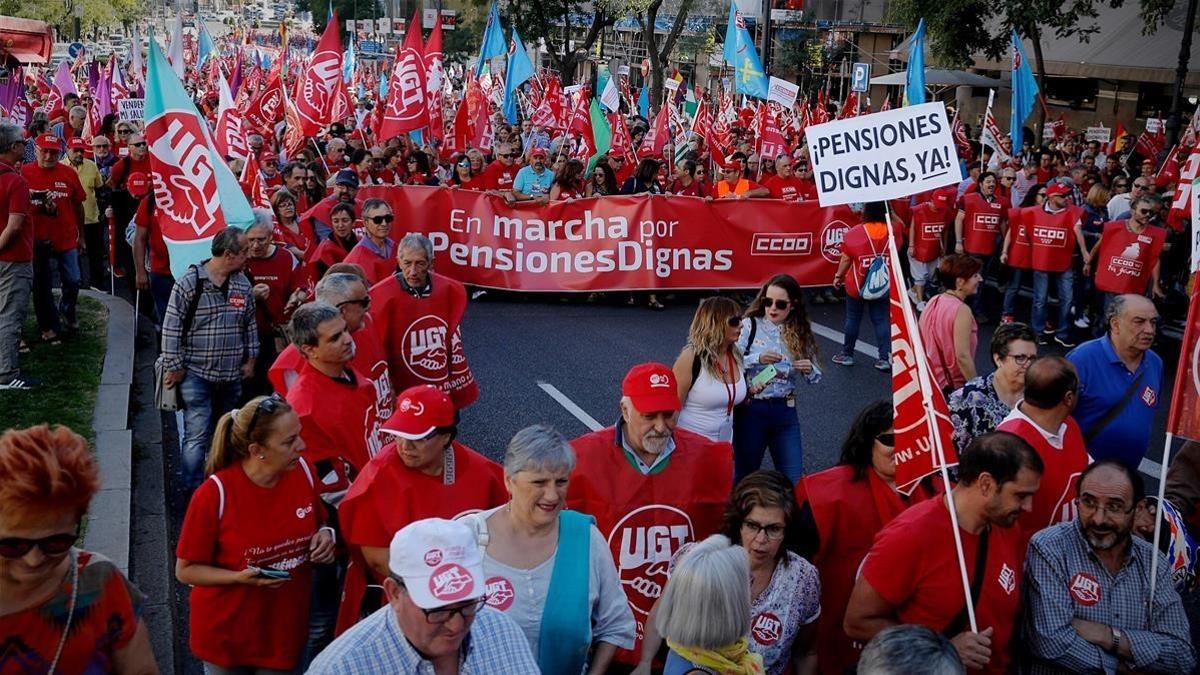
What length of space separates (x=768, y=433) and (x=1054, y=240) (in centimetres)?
770

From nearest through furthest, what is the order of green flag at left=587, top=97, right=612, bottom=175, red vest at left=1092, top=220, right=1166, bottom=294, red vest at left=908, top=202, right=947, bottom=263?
red vest at left=1092, top=220, right=1166, bottom=294 < red vest at left=908, top=202, right=947, bottom=263 < green flag at left=587, top=97, right=612, bottom=175

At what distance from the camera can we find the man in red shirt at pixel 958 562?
391 centimetres

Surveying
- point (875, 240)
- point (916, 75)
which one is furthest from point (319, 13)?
point (875, 240)

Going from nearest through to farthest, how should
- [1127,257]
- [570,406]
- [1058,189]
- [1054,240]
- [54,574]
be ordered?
[54,574] → [570,406] → [1127,257] → [1054,240] → [1058,189]

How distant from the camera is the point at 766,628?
4012 millimetres

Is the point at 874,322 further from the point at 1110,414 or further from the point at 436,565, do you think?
the point at 436,565

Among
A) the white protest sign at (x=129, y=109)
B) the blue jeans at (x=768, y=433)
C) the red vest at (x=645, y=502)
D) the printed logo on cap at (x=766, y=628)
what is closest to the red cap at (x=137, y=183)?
the white protest sign at (x=129, y=109)

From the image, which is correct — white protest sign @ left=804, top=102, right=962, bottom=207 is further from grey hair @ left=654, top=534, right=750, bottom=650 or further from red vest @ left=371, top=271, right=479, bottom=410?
red vest @ left=371, top=271, right=479, bottom=410

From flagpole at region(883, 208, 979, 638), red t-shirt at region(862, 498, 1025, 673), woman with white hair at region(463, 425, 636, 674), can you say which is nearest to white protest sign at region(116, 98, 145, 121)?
flagpole at region(883, 208, 979, 638)

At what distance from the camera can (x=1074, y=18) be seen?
25.3 metres

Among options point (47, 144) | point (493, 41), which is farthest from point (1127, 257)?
point (493, 41)

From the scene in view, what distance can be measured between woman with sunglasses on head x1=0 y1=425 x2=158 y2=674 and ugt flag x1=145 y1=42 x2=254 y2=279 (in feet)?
15.3

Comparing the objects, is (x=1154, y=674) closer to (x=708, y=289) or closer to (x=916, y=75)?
(x=708, y=289)

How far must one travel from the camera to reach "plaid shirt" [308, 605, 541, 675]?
284 cm
